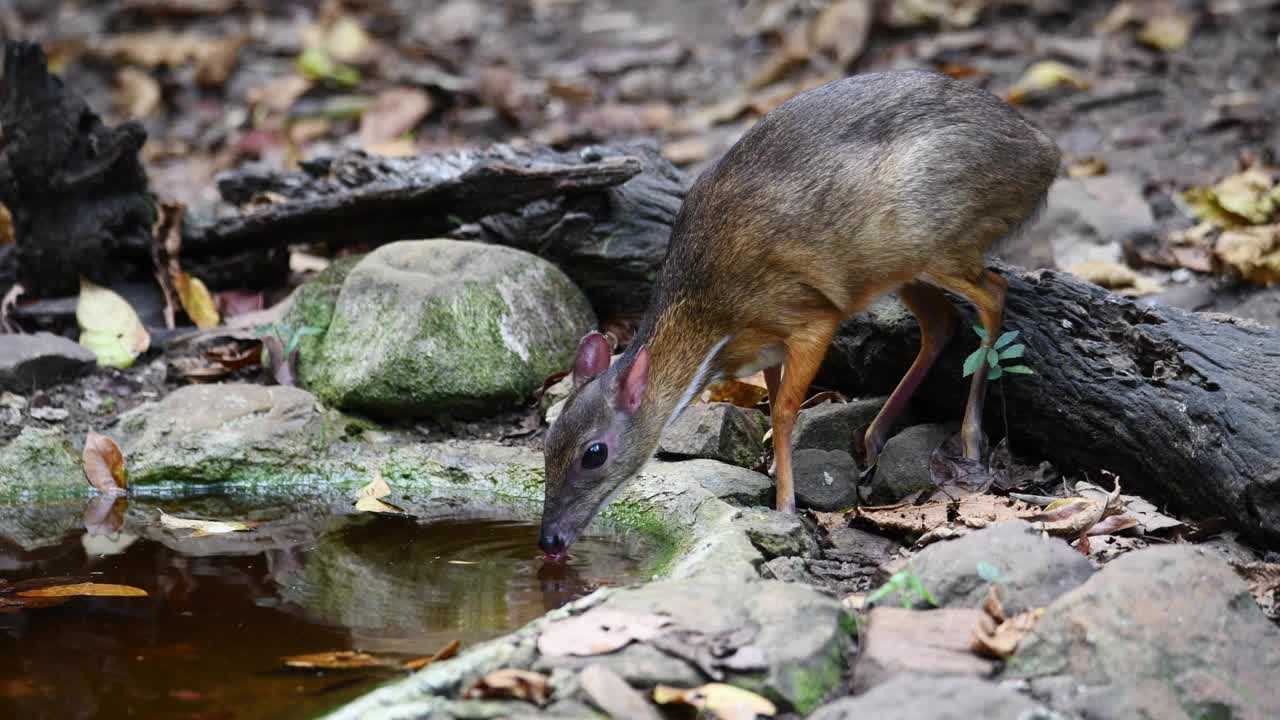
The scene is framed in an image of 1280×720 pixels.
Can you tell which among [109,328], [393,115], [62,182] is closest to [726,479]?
[109,328]

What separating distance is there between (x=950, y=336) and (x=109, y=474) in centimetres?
359

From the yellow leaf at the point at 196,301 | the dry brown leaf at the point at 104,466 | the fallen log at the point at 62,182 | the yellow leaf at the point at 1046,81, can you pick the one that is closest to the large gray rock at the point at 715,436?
the dry brown leaf at the point at 104,466

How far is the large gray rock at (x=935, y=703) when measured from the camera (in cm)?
311

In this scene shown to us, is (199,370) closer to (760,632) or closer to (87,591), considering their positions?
(87,591)

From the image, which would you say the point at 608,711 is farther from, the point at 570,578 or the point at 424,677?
the point at 570,578

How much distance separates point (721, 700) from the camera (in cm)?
339

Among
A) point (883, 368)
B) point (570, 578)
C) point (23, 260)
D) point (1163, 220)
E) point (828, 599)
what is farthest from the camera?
point (1163, 220)

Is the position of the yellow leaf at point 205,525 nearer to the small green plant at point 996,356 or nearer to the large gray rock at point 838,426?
the large gray rock at point 838,426

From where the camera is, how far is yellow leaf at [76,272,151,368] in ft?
23.5

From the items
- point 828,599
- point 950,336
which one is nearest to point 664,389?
point 950,336

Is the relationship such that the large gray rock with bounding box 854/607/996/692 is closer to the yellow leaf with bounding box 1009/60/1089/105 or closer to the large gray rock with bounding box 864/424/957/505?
the large gray rock with bounding box 864/424/957/505

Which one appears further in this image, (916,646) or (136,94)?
(136,94)

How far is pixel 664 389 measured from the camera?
17.3 ft

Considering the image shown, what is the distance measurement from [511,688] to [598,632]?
0.32 metres
